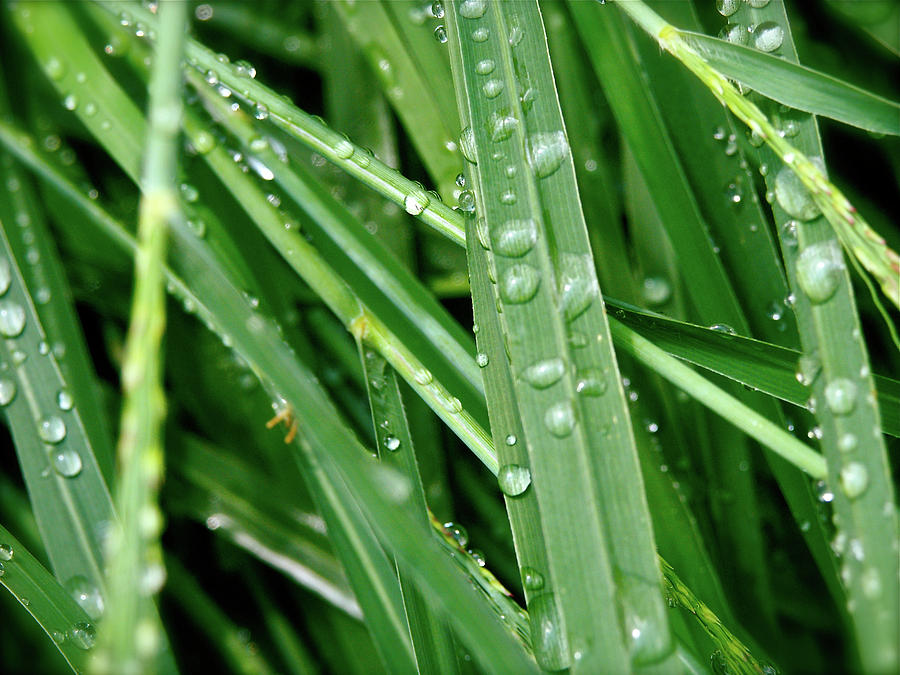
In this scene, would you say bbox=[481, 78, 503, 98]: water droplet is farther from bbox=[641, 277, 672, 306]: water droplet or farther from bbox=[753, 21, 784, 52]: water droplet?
bbox=[641, 277, 672, 306]: water droplet

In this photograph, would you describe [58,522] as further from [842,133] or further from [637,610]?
[842,133]

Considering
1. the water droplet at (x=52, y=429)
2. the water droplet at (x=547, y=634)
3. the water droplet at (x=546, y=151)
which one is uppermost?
the water droplet at (x=546, y=151)

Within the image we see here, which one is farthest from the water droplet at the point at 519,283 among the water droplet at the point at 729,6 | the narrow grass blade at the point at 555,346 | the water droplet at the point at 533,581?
the water droplet at the point at 729,6

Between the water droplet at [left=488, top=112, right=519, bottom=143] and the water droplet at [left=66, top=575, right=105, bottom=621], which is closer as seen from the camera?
the water droplet at [left=488, top=112, right=519, bottom=143]

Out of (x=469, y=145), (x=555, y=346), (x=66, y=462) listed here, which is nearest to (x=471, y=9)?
(x=469, y=145)

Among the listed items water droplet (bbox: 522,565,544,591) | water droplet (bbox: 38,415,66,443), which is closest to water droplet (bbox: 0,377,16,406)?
water droplet (bbox: 38,415,66,443)

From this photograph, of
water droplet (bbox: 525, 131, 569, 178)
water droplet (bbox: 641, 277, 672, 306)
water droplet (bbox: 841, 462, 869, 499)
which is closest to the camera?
water droplet (bbox: 841, 462, 869, 499)

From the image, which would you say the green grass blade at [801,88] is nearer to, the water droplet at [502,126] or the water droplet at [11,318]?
the water droplet at [502,126]
